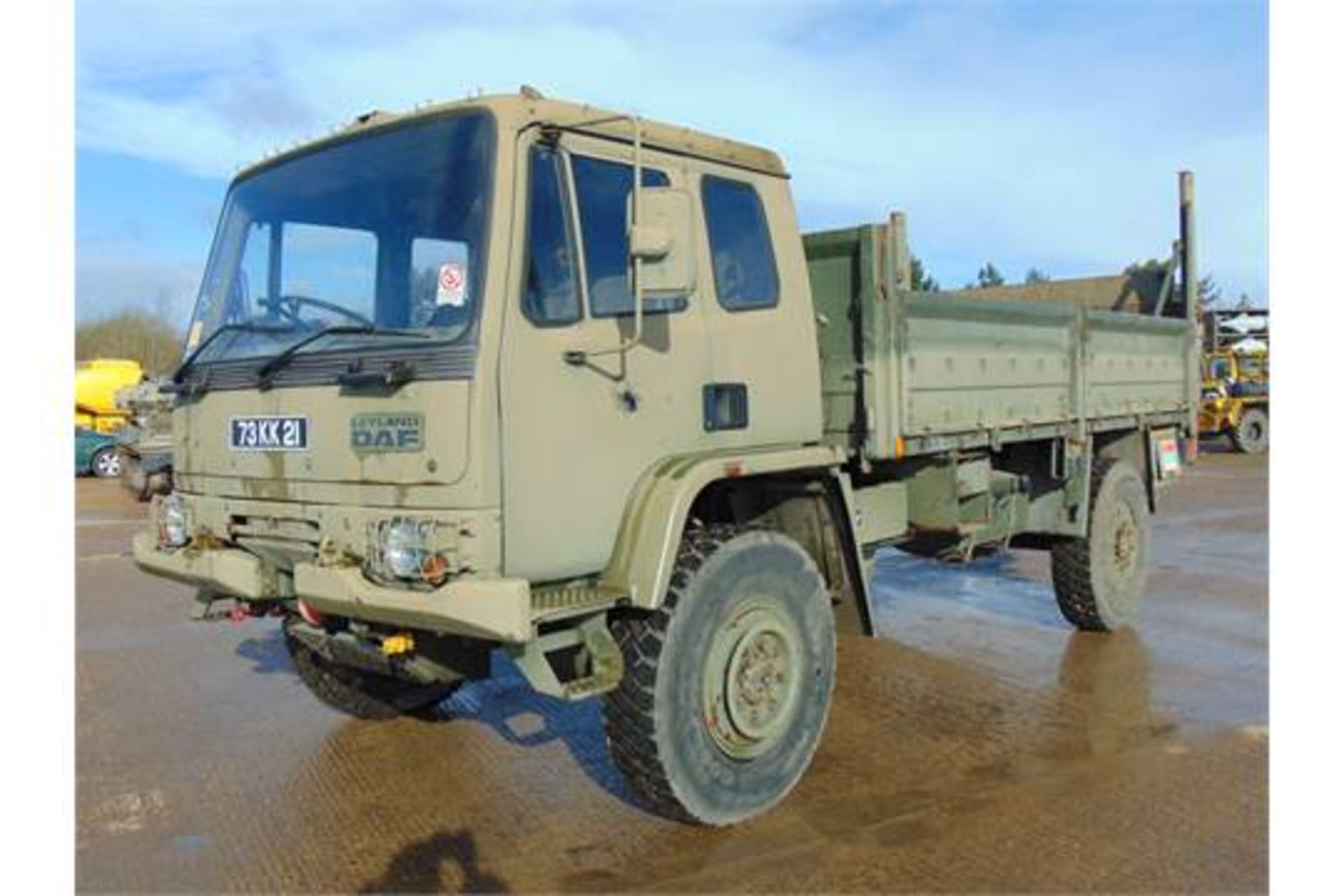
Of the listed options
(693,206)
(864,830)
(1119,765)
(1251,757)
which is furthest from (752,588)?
(1251,757)

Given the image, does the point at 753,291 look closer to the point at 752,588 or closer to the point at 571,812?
the point at 752,588

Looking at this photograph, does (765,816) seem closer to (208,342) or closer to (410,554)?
(410,554)

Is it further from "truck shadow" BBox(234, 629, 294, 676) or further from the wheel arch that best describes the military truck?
"truck shadow" BBox(234, 629, 294, 676)

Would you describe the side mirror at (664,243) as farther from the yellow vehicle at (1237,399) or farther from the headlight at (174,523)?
the yellow vehicle at (1237,399)

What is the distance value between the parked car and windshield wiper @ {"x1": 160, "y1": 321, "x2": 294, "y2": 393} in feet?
68.0

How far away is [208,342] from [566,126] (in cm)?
175

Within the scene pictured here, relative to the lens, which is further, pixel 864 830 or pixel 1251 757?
pixel 1251 757

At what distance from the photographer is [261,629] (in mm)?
7770

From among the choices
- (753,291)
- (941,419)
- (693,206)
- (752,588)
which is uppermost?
(693,206)

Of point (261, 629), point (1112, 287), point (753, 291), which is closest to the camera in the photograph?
point (753, 291)

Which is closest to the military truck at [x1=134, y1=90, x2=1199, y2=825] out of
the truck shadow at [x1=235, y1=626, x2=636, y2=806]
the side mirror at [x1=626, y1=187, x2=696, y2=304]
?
the side mirror at [x1=626, y1=187, x2=696, y2=304]

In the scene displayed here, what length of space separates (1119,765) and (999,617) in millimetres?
2956

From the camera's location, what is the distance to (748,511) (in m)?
4.96

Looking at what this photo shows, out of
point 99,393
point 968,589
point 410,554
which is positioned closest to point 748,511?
point 410,554
